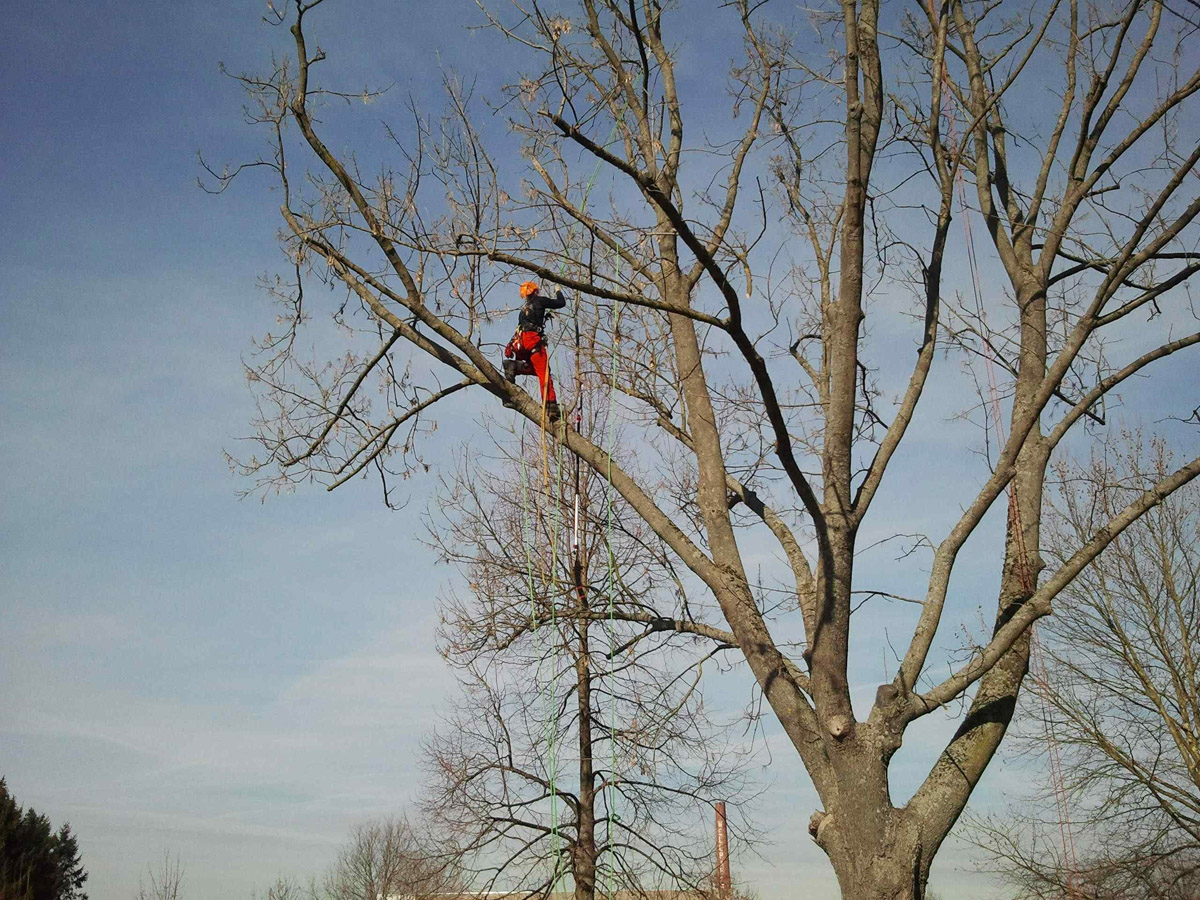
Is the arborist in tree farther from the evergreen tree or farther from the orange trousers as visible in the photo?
the evergreen tree

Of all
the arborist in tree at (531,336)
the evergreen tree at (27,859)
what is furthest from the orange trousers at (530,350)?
the evergreen tree at (27,859)

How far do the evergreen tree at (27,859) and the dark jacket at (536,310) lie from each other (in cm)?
1406

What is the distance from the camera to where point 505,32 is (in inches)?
233

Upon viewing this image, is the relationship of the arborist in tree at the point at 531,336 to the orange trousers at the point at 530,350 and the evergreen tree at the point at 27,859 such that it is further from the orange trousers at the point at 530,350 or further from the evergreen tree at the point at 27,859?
the evergreen tree at the point at 27,859

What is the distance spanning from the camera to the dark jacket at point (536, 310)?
7328 millimetres

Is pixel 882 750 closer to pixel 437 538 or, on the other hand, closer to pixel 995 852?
pixel 437 538

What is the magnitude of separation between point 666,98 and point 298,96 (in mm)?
2664

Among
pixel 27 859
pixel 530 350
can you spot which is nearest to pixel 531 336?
pixel 530 350

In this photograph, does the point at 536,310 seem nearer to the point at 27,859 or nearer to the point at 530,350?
the point at 530,350

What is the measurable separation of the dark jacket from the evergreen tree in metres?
14.1

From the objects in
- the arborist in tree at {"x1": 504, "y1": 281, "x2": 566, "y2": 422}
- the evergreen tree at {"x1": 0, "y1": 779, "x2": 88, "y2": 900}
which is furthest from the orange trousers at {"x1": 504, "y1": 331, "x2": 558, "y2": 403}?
the evergreen tree at {"x1": 0, "y1": 779, "x2": 88, "y2": 900}

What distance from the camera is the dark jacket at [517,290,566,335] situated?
7.33m

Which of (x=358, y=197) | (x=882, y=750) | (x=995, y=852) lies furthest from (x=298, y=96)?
(x=995, y=852)

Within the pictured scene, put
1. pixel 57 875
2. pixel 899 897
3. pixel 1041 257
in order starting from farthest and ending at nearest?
1. pixel 57 875
2. pixel 1041 257
3. pixel 899 897
